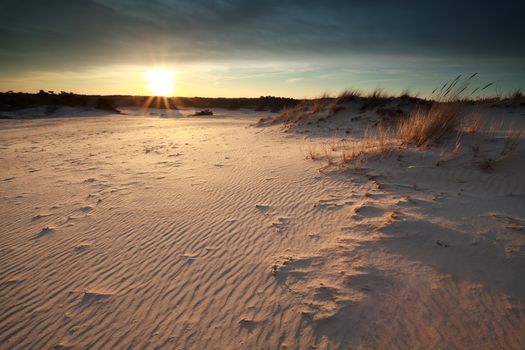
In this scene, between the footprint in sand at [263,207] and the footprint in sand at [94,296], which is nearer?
the footprint in sand at [94,296]

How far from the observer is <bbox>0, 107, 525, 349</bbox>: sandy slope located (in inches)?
82.0

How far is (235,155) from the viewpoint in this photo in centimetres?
746

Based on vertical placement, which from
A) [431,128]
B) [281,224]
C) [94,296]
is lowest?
[94,296]

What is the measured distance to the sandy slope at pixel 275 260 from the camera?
2082 mm

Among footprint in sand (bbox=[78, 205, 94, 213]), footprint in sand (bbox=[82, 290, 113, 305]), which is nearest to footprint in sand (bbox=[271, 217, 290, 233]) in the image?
footprint in sand (bbox=[82, 290, 113, 305])

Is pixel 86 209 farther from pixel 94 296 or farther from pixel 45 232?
pixel 94 296

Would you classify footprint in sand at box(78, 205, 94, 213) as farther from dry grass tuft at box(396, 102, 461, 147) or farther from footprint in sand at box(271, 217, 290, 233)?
dry grass tuft at box(396, 102, 461, 147)

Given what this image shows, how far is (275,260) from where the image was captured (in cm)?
289

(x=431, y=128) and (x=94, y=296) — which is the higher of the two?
(x=431, y=128)

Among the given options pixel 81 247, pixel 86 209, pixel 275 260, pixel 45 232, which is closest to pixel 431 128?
pixel 275 260

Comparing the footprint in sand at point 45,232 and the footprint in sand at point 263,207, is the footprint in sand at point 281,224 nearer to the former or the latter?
the footprint in sand at point 263,207

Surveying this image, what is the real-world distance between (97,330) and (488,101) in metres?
15.8

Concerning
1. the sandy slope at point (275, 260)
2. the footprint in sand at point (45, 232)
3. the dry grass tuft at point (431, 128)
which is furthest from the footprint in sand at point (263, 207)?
the dry grass tuft at point (431, 128)

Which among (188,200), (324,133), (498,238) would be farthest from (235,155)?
(498,238)
